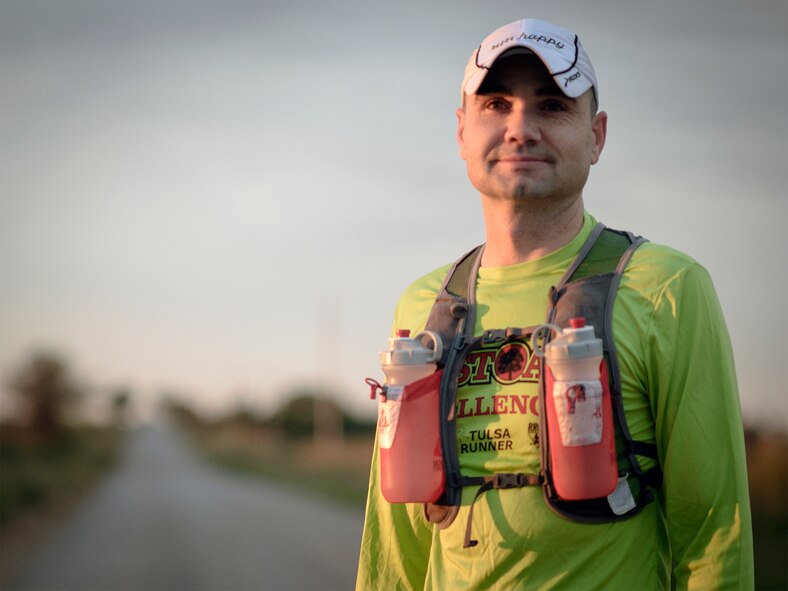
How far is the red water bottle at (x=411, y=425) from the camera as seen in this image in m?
3.25

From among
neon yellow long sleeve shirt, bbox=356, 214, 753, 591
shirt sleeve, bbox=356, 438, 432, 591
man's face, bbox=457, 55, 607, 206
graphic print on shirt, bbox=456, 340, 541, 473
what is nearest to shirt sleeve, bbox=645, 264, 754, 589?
neon yellow long sleeve shirt, bbox=356, 214, 753, 591

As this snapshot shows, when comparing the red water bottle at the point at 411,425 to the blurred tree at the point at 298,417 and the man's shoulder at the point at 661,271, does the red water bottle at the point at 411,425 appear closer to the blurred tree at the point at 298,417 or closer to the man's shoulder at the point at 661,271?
the man's shoulder at the point at 661,271

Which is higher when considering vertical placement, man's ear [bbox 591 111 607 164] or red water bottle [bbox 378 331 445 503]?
man's ear [bbox 591 111 607 164]

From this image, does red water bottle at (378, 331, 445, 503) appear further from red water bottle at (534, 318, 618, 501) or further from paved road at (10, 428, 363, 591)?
paved road at (10, 428, 363, 591)

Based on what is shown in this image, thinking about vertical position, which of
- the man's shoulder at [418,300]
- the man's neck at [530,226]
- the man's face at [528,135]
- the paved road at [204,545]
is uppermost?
the man's face at [528,135]

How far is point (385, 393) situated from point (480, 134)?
0.82 metres

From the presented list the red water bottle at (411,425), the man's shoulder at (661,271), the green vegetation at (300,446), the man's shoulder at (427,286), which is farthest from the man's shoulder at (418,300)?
the green vegetation at (300,446)

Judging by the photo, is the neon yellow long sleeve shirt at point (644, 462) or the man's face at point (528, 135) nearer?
the neon yellow long sleeve shirt at point (644, 462)

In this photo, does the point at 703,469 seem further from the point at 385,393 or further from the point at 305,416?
the point at 305,416

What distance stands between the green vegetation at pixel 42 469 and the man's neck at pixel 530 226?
25.7 metres

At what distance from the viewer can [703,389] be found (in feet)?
9.70

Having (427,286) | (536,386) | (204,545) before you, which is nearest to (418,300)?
(427,286)

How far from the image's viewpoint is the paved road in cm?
1667

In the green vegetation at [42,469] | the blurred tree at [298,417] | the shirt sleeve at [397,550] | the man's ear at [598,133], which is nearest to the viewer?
the man's ear at [598,133]
